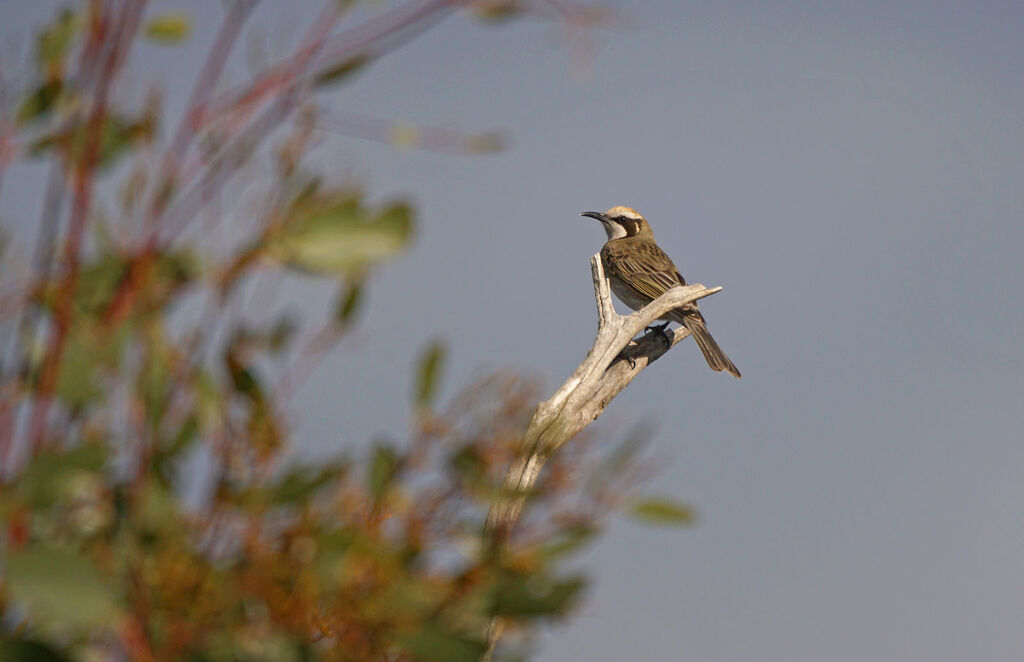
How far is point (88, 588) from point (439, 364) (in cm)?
62

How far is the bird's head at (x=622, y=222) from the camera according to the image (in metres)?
10.5

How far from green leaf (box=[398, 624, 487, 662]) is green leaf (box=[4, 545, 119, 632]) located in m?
0.36

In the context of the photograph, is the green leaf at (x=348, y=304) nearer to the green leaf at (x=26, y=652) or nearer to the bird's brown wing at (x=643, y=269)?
the green leaf at (x=26, y=652)

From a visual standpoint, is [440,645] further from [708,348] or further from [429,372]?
[708,348]

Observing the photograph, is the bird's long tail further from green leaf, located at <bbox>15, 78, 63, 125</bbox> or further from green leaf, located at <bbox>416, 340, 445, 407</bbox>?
green leaf, located at <bbox>15, 78, 63, 125</bbox>

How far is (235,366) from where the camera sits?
135 cm

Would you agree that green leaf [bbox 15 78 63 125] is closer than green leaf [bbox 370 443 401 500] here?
No

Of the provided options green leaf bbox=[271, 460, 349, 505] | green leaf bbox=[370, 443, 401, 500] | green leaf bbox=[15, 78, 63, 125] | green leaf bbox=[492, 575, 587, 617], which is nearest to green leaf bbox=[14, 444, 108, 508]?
green leaf bbox=[271, 460, 349, 505]

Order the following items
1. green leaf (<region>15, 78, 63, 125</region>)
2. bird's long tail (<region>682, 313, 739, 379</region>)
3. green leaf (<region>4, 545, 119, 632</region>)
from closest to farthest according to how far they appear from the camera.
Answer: green leaf (<region>4, 545, 119, 632</region>)
green leaf (<region>15, 78, 63, 125</region>)
bird's long tail (<region>682, 313, 739, 379</region>)

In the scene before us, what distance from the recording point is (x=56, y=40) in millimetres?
1556

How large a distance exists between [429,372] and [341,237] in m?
0.32

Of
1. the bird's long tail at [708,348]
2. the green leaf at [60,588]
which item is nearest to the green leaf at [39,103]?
the green leaf at [60,588]

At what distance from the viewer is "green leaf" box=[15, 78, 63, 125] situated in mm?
1507

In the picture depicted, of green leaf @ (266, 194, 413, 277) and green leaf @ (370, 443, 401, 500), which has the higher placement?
green leaf @ (266, 194, 413, 277)
